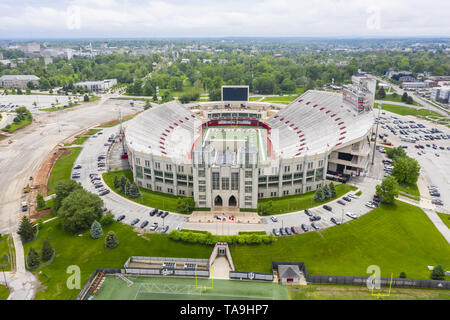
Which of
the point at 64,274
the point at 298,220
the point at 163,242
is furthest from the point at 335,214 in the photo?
the point at 64,274

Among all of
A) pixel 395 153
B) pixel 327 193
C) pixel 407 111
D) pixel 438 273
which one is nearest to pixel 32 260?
pixel 327 193

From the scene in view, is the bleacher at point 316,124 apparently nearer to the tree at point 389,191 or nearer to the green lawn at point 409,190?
the tree at point 389,191

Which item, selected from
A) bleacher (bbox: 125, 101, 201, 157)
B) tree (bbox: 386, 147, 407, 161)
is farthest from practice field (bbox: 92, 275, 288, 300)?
tree (bbox: 386, 147, 407, 161)

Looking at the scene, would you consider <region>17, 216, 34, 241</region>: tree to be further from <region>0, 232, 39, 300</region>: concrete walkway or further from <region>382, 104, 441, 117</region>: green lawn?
<region>382, 104, 441, 117</region>: green lawn

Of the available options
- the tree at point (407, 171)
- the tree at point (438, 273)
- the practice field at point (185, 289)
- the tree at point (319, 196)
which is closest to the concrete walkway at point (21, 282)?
the practice field at point (185, 289)

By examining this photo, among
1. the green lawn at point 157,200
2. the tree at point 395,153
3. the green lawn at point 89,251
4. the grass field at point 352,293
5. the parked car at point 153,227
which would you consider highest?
the tree at point 395,153

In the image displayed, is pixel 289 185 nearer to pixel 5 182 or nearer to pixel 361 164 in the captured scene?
pixel 361 164
